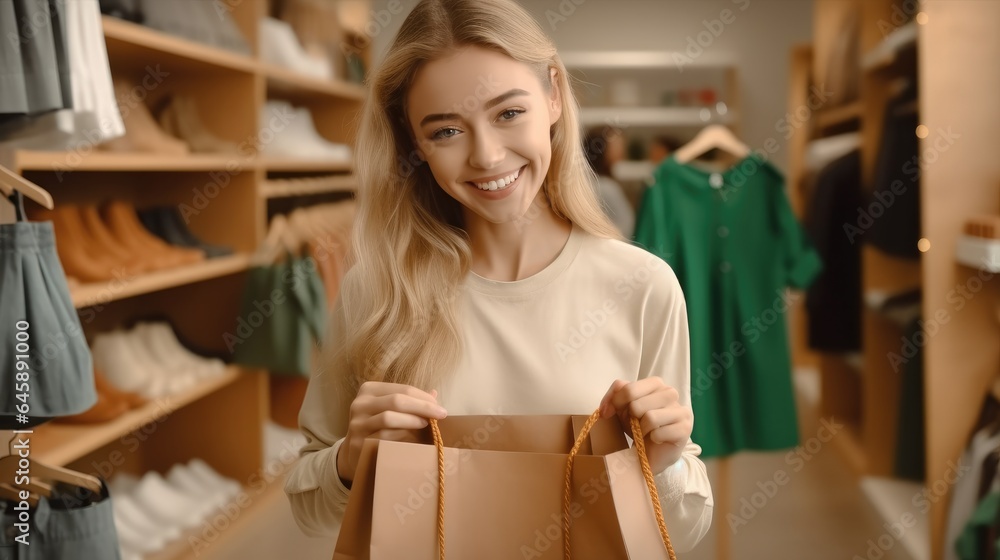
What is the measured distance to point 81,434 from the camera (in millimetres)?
2102

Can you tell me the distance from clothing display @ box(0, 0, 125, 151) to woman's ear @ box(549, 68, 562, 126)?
98 cm

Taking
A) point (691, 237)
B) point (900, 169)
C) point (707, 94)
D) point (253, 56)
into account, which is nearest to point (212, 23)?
point (253, 56)

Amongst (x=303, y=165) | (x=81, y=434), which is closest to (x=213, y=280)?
(x=303, y=165)

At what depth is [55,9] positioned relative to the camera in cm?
163

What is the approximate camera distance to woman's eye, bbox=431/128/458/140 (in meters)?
0.99

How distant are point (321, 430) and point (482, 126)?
17.5 inches

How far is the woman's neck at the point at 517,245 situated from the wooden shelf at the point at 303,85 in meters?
2.28

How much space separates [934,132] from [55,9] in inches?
81.4

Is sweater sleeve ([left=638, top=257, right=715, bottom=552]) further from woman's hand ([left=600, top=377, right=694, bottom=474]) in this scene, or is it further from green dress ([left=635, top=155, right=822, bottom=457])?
green dress ([left=635, top=155, right=822, bottom=457])

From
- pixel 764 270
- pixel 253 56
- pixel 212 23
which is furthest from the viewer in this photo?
pixel 253 56

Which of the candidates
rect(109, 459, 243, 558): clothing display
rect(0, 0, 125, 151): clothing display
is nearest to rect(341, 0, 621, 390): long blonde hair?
rect(0, 0, 125, 151): clothing display

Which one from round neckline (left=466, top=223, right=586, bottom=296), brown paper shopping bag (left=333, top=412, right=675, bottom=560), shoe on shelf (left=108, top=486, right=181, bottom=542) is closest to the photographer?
brown paper shopping bag (left=333, top=412, right=675, bottom=560)

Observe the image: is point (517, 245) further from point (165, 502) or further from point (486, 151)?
point (165, 502)

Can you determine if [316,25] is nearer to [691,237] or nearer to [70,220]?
[70,220]
